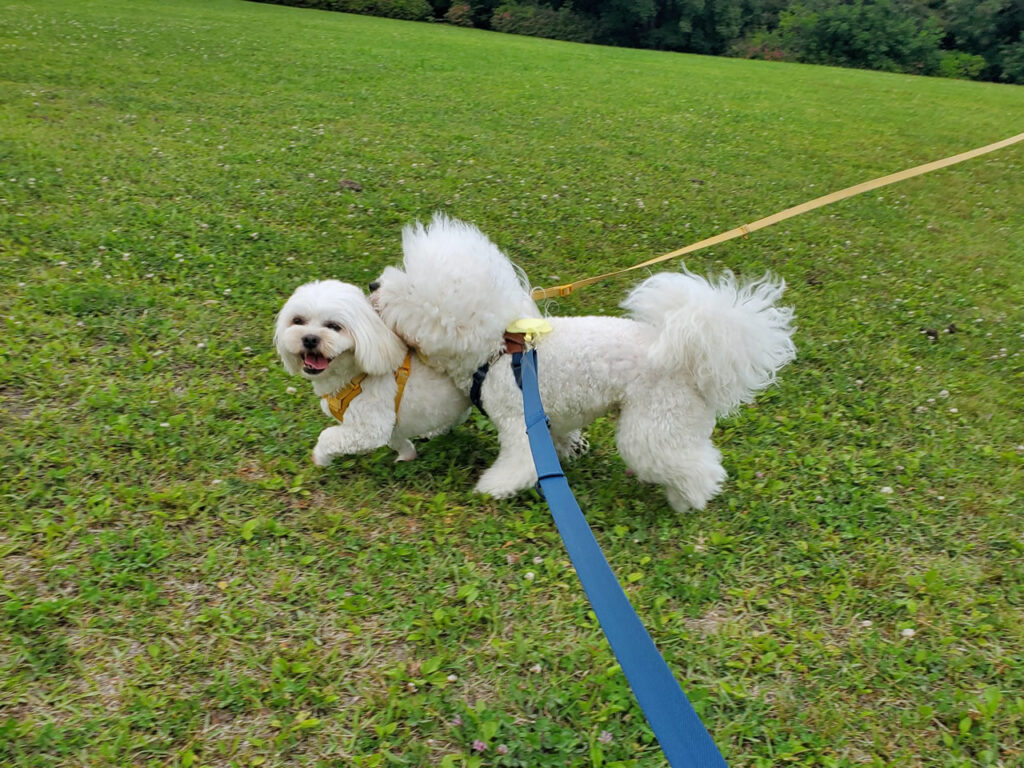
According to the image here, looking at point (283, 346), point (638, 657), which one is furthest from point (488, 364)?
point (638, 657)

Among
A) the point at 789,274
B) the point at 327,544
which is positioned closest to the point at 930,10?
the point at 789,274

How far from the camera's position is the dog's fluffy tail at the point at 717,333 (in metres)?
3.04

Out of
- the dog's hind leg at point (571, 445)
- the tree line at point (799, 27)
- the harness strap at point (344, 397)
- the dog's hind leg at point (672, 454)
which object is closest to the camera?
the dog's hind leg at point (672, 454)

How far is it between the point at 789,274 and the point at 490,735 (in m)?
5.29

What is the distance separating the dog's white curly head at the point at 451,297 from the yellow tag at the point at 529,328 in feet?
0.11

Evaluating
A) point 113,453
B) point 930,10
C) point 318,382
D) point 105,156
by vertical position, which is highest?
point 930,10

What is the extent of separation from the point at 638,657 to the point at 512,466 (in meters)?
1.89

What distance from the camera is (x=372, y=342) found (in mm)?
3178

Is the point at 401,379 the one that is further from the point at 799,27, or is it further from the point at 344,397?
the point at 799,27

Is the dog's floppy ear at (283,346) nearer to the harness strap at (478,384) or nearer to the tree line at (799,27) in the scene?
the harness strap at (478,384)

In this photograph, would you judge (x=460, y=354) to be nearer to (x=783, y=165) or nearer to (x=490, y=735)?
(x=490, y=735)

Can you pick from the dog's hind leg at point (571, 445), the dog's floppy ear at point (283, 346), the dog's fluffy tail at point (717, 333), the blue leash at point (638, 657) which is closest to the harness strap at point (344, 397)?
the dog's floppy ear at point (283, 346)

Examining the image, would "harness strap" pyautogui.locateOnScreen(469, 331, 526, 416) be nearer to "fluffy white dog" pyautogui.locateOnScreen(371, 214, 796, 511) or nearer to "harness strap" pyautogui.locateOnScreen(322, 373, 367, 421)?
"fluffy white dog" pyautogui.locateOnScreen(371, 214, 796, 511)

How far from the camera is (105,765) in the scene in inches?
83.4
